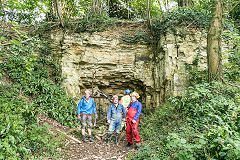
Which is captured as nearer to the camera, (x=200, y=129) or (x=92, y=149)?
(x=200, y=129)

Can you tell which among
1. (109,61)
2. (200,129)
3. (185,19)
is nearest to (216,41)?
(185,19)

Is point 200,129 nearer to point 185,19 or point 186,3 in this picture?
point 185,19

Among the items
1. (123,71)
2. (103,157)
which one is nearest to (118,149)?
(103,157)

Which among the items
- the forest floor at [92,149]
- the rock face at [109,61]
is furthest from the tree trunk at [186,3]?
the forest floor at [92,149]

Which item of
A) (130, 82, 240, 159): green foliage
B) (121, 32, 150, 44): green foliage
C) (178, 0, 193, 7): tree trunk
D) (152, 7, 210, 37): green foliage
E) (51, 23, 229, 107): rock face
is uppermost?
(178, 0, 193, 7): tree trunk

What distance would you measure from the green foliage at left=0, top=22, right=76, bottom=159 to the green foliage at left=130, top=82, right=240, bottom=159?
2843mm

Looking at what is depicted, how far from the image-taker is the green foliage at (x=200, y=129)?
2.91m

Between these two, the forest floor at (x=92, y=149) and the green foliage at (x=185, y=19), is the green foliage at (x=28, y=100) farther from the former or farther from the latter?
the green foliage at (x=185, y=19)

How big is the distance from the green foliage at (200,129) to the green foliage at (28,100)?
2.84m

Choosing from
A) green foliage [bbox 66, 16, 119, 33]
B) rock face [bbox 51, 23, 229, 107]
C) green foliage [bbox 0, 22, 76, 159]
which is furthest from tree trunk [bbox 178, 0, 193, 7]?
green foliage [bbox 0, 22, 76, 159]

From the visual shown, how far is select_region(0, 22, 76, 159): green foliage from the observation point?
364 cm

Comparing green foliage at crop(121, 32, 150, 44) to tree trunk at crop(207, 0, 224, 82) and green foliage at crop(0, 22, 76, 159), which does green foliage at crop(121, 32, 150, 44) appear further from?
Result: green foliage at crop(0, 22, 76, 159)

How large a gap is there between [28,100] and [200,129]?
6.22 m

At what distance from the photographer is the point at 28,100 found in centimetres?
608
